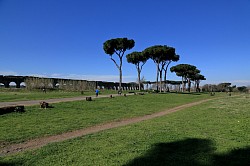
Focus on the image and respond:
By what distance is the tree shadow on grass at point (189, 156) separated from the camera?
5449 millimetres

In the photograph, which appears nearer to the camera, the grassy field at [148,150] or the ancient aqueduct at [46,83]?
the grassy field at [148,150]

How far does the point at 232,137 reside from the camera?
7887mm

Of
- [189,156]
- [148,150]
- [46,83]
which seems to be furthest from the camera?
[46,83]

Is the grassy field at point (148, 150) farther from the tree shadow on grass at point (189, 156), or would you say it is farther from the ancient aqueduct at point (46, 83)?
the ancient aqueduct at point (46, 83)

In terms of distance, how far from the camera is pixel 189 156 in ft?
19.5

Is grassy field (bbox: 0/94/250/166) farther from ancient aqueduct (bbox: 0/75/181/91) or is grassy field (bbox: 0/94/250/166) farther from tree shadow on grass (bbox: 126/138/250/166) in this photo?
ancient aqueduct (bbox: 0/75/181/91)

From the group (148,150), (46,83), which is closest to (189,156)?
(148,150)

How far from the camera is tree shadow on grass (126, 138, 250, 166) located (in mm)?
5449

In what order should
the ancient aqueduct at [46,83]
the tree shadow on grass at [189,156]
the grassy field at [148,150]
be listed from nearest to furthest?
1. the tree shadow on grass at [189,156]
2. the grassy field at [148,150]
3. the ancient aqueduct at [46,83]

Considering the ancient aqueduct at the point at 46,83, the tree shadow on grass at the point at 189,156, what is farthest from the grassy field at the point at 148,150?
the ancient aqueduct at the point at 46,83

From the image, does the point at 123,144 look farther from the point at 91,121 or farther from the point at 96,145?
the point at 91,121

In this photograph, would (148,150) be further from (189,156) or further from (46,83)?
(46,83)

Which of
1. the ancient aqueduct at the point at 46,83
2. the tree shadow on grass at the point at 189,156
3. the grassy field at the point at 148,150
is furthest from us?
the ancient aqueduct at the point at 46,83

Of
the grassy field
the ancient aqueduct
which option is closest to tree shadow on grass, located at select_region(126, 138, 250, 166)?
the grassy field
